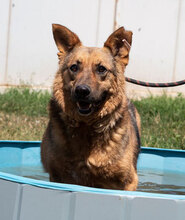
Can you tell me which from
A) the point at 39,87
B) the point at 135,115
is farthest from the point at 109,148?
the point at 39,87

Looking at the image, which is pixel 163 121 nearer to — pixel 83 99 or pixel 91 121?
pixel 91 121

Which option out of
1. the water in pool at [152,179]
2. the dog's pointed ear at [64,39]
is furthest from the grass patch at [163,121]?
the dog's pointed ear at [64,39]

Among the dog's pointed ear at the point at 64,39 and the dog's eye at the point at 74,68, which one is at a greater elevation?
the dog's pointed ear at the point at 64,39

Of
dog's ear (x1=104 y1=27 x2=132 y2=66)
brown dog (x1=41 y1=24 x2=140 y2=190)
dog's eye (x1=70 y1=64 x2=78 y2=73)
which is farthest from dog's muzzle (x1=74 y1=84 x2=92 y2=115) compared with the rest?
dog's ear (x1=104 y1=27 x2=132 y2=66)

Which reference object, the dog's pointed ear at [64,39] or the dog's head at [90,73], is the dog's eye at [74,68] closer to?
the dog's head at [90,73]

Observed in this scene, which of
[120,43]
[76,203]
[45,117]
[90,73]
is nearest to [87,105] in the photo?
[90,73]

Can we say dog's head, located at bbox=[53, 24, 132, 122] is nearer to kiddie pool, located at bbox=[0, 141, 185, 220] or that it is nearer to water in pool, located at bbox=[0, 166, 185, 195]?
kiddie pool, located at bbox=[0, 141, 185, 220]

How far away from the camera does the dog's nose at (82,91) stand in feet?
11.6

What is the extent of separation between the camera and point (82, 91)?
140 inches

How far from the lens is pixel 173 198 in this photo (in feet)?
8.21

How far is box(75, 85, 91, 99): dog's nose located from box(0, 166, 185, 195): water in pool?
1.70 meters

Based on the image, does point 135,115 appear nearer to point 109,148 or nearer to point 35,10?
point 109,148

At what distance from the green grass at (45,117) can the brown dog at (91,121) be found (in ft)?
8.63

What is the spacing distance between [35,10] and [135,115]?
439 centimetres
